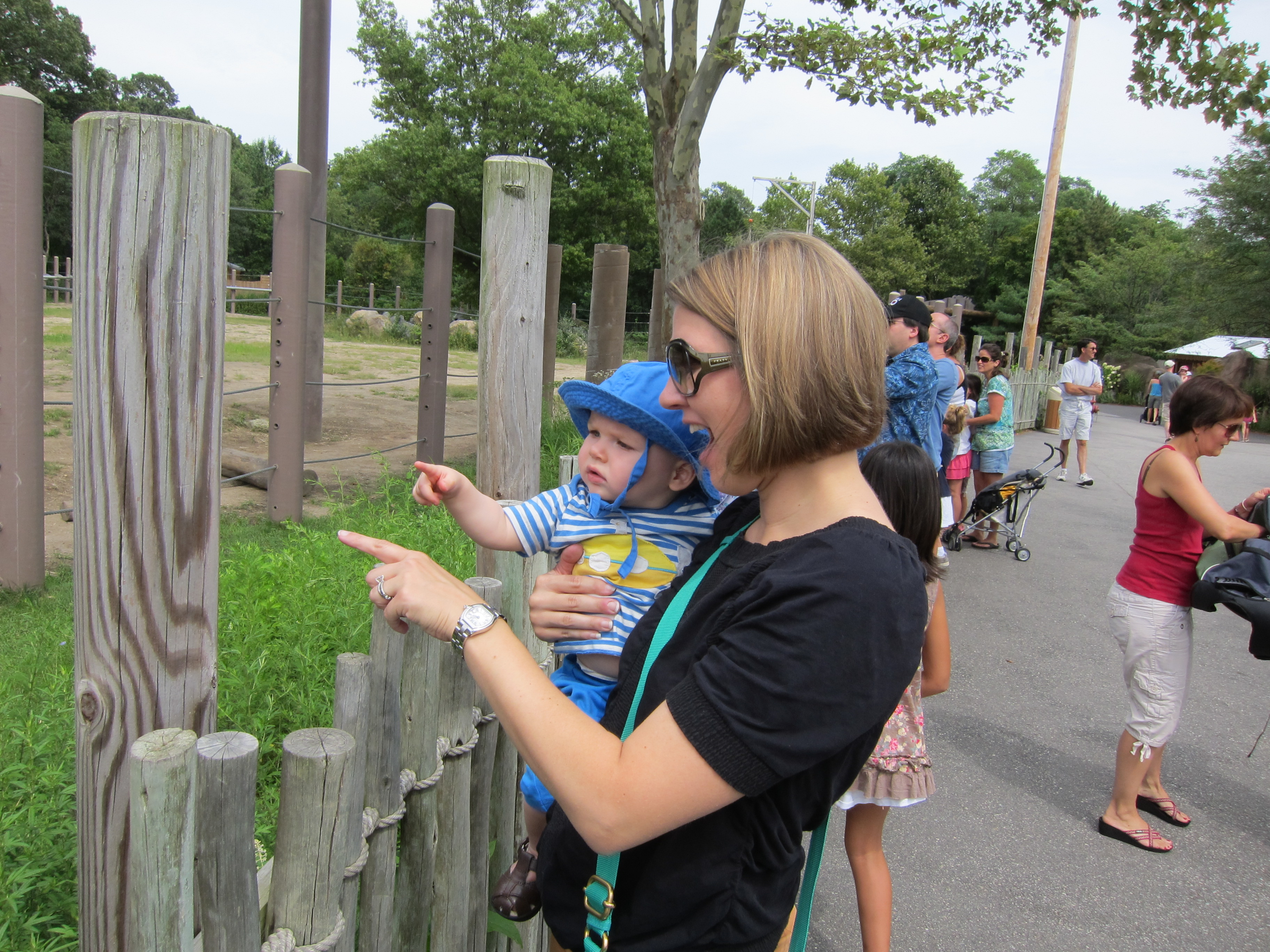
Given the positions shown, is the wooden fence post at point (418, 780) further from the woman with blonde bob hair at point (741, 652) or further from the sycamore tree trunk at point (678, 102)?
the sycamore tree trunk at point (678, 102)

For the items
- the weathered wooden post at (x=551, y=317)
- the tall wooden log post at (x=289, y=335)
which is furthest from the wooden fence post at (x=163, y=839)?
the weathered wooden post at (x=551, y=317)

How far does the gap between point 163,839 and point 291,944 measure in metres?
0.37

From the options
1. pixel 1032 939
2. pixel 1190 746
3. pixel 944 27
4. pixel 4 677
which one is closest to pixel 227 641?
pixel 4 677

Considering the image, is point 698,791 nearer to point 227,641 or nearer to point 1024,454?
point 227,641

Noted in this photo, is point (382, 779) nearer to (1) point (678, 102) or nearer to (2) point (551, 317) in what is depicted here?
(1) point (678, 102)

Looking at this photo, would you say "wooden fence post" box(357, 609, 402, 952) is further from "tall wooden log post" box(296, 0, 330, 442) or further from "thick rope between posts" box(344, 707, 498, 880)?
"tall wooden log post" box(296, 0, 330, 442)

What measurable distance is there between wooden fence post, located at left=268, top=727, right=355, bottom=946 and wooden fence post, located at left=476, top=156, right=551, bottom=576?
1375mm

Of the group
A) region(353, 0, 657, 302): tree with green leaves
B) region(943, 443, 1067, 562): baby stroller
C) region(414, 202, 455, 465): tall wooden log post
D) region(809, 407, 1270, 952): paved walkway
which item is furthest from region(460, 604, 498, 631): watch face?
region(353, 0, 657, 302): tree with green leaves

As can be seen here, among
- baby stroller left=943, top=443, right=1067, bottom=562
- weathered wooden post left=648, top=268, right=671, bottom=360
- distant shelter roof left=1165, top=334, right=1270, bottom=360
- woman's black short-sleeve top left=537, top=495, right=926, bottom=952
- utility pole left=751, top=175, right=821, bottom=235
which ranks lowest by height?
baby stroller left=943, top=443, right=1067, bottom=562

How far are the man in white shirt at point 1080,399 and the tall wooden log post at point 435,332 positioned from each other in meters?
8.06

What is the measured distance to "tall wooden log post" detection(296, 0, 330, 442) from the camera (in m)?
8.16

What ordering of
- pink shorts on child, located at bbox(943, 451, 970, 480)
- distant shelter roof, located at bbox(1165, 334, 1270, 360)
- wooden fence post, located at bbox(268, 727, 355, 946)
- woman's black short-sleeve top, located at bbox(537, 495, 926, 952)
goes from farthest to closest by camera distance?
distant shelter roof, located at bbox(1165, 334, 1270, 360)
pink shorts on child, located at bbox(943, 451, 970, 480)
wooden fence post, located at bbox(268, 727, 355, 946)
woman's black short-sleeve top, located at bbox(537, 495, 926, 952)

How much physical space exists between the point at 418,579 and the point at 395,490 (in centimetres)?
488

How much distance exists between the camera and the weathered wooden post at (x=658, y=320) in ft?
26.4
